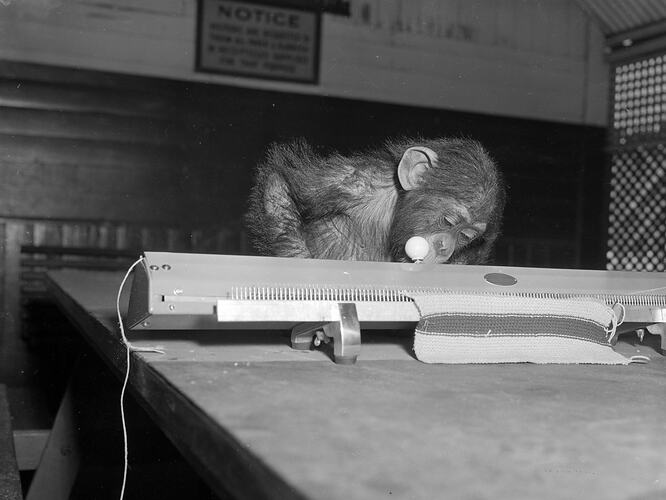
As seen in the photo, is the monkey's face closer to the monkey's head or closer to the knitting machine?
the monkey's head

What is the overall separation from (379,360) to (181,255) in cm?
30

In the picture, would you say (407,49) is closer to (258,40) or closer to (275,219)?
(258,40)

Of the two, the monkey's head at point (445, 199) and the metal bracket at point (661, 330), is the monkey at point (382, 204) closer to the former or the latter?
the monkey's head at point (445, 199)

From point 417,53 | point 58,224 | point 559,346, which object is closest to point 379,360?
point 559,346

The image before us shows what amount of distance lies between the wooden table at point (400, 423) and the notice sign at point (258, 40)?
11.0 ft

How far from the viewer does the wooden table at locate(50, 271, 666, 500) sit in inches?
21.4

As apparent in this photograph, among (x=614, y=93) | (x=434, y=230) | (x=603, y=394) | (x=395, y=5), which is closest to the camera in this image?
(x=603, y=394)

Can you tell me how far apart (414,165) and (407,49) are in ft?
9.52

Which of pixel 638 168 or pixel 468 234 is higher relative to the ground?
pixel 638 168

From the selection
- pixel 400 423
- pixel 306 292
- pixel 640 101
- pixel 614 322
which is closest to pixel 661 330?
pixel 614 322

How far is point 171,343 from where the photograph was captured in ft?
3.64

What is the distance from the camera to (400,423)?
0.69 meters

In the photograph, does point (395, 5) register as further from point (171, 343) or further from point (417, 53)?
point (171, 343)

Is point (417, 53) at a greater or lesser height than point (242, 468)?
greater
